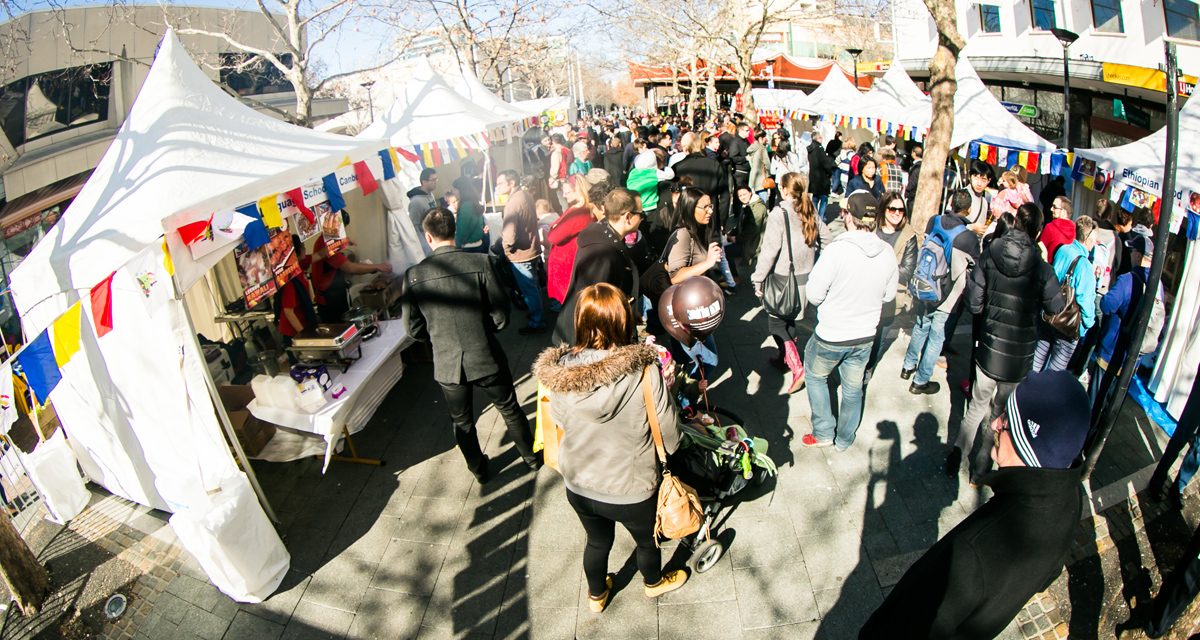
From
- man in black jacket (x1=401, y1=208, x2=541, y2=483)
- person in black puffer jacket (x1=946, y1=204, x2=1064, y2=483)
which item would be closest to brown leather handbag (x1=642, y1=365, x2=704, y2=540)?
man in black jacket (x1=401, y1=208, x2=541, y2=483)

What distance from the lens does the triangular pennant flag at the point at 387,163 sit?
21.8 ft

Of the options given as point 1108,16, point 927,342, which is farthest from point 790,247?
point 1108,16

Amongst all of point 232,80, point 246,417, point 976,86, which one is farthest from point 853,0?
point 232,80

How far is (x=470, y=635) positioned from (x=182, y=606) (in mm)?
1716

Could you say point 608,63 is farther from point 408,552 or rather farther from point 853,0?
point 408,552

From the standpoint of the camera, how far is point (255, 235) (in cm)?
407

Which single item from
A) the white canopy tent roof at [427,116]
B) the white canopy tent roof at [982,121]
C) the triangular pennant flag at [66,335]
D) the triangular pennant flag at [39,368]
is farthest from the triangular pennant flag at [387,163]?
the white canopy tent roof at [982,121]

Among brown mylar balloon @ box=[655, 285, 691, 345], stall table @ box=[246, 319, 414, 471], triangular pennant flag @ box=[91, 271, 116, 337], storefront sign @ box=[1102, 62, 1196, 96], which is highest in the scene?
storefront sign @ box=[1102, 62, 1196, 96]

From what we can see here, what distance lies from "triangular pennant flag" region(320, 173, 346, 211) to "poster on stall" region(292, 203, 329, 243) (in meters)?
0.11

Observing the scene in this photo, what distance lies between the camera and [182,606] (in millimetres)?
3471

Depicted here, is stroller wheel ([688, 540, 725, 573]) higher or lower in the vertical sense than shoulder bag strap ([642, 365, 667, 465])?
lower

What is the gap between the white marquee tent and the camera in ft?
10.7

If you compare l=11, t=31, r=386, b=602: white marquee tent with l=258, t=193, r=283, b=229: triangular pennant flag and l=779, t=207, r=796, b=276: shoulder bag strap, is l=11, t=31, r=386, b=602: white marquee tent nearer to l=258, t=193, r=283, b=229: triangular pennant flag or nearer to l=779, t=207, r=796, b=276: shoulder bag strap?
l=258, t=193, r=283, b=229: triangular pennant flag

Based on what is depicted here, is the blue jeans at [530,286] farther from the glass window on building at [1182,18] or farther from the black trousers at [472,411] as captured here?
the glass window on building at [1182,18]
